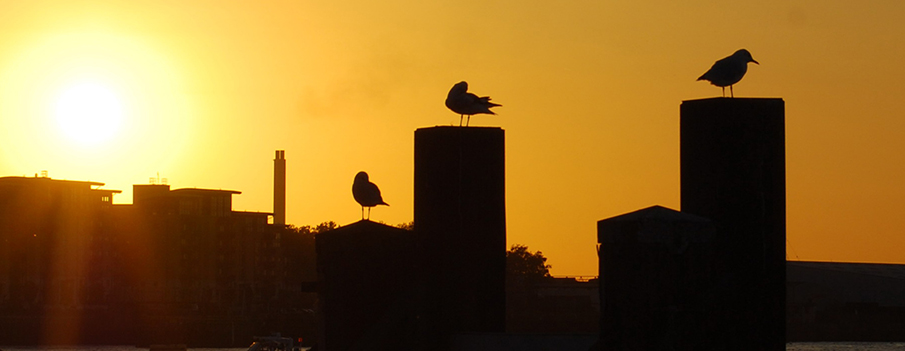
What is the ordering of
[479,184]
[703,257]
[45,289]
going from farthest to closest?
[45,289] < [479,184] < [703,257]

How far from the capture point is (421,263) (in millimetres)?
→ 10711

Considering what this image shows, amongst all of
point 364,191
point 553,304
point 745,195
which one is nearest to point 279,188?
point 553,304

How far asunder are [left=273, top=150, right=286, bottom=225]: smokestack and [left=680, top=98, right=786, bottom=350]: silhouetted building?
175 meters

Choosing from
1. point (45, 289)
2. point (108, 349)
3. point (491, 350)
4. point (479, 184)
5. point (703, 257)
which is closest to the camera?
point (703, 257)

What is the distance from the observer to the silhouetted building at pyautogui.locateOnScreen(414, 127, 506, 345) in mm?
10492

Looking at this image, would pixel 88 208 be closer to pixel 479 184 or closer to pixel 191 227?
pixel 191 227

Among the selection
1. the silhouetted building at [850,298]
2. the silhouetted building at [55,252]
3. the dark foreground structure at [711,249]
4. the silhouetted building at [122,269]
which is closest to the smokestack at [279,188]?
the silhouetted building at [122,269]

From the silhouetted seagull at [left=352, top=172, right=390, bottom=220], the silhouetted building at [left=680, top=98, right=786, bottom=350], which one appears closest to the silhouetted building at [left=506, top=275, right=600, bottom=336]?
the silhouetted seagull at [left=352, top=172, right=390, bottom=220]

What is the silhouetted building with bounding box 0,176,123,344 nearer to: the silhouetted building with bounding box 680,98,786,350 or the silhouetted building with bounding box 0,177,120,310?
the silhouetted building with bounding box 0,177,120,310

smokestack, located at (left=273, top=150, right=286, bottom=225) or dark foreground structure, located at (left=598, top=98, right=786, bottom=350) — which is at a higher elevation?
smokestack, located at (left=273, top=150, right=286, bottom=225)

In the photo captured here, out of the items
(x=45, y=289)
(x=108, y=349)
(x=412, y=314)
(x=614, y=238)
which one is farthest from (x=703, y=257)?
(x=45, y=289)

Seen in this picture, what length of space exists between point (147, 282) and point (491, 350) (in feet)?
517

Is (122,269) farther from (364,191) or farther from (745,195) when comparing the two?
(745,195)

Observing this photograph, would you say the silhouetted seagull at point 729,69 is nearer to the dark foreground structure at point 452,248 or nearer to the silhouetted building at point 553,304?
the dark foreground structure at point 452,248
